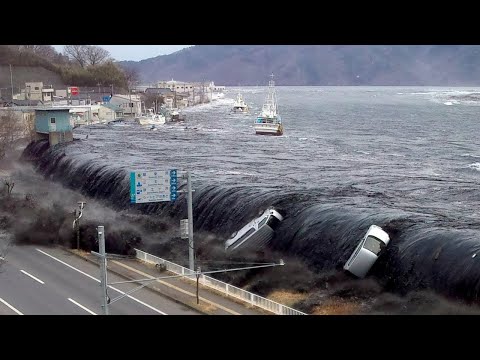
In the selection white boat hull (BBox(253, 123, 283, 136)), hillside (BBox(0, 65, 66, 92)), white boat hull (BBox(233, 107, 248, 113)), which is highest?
hillside (BBox(0, 65, 66, 92))

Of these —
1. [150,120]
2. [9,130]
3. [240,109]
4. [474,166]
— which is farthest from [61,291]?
[240,109]

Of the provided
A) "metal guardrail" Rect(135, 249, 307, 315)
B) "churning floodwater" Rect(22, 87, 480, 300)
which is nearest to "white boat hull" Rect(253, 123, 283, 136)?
"churning floodwater" Rect(22, 87, 480, 300)

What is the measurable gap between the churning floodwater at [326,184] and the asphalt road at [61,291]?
2.42 meters

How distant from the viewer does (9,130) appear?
18.7m

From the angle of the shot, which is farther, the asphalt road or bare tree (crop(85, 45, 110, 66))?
bare tree (crop(85, 45, 110, 66))

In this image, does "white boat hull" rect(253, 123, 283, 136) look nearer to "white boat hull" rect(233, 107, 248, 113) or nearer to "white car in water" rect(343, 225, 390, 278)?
"white boat hull" rect(233, 107, 248, 113)

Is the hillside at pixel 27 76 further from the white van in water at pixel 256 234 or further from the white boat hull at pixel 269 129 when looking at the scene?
the white van in water at pixel 256 234

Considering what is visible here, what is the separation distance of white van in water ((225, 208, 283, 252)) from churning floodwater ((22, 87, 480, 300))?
0.15 meters

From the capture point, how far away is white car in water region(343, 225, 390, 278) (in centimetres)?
754

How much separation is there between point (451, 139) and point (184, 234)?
18013mm

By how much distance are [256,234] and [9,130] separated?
12606 mm

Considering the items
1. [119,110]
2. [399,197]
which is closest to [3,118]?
[119,110]

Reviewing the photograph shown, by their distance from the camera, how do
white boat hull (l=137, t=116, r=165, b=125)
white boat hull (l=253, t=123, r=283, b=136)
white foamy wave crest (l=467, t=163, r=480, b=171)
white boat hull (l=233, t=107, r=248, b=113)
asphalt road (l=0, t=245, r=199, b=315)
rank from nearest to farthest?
asphalt road (l=0, t=245, r=199, b=315) → white foamy wave crest (l=467, t=163, r=480, b=171) → white boat hull (l=253, t=123, r=283, b=136) → white boat hull (l=137, t=116, r=165, b=125) → white boat hull (l=233, t=107, r=248, b=113)

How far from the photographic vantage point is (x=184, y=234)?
7883 mm
